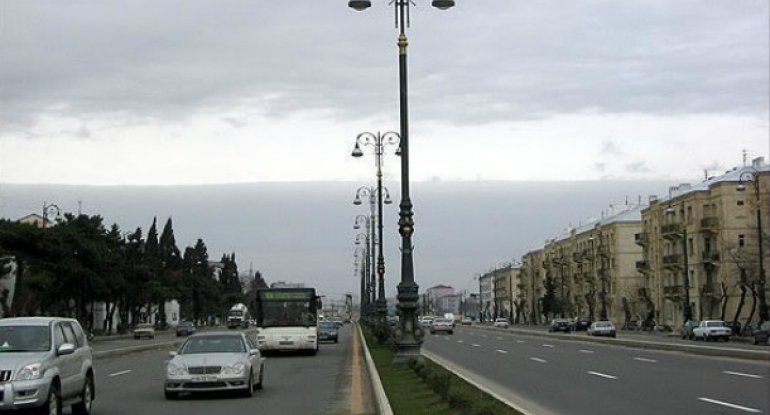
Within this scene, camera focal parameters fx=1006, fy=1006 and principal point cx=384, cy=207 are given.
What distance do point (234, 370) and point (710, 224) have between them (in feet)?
243

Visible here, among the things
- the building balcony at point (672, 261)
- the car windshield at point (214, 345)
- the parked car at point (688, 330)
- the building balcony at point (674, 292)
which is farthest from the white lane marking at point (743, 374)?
the building balcony at point (672, 261)

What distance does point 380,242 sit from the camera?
49.6 m

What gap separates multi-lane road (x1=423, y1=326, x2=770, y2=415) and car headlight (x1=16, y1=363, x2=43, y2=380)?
28.2 ft

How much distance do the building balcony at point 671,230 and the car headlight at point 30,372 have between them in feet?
278

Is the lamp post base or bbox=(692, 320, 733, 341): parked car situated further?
bbox=(692, 320, 733, 341): parked car

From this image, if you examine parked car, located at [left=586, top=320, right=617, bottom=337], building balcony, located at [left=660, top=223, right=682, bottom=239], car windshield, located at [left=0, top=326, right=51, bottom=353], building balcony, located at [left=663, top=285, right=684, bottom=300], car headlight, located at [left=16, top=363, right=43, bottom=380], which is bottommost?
parked car, located at [left=586, top=320, right=617, bottom=337]

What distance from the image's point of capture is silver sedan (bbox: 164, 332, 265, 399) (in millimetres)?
20234

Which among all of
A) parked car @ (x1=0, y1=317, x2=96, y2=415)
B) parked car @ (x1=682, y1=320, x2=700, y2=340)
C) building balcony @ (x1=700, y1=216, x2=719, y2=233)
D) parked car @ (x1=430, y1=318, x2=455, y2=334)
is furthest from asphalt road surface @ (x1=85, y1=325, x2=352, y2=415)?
building balcony @ (x1=700, y1=216, x2=719, y2=233)

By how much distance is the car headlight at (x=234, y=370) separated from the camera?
20250 millimetres

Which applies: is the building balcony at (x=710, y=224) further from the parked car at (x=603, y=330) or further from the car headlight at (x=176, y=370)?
the car headlight at (x=176, y=370)

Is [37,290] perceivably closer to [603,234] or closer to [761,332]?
[761,332]

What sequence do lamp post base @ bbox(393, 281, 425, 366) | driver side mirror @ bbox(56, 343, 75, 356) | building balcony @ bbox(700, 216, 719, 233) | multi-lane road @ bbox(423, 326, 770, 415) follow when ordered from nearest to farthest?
driver side mirror @ bbox(56, 343, 75, 356)
multi-lane road @ bbox(423, 326, 770, 415)
lamp post base @ bbox(393, 281, 425, 366)
building balcony @ bbox(700, 216, 719, 233)

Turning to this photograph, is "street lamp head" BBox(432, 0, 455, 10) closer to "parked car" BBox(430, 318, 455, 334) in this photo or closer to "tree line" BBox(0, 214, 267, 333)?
"tree line" BBox(0, 214, 267, 333)

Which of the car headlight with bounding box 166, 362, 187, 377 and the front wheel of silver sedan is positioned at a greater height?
the car headlight with bounding box 166, 362, 187, 377
